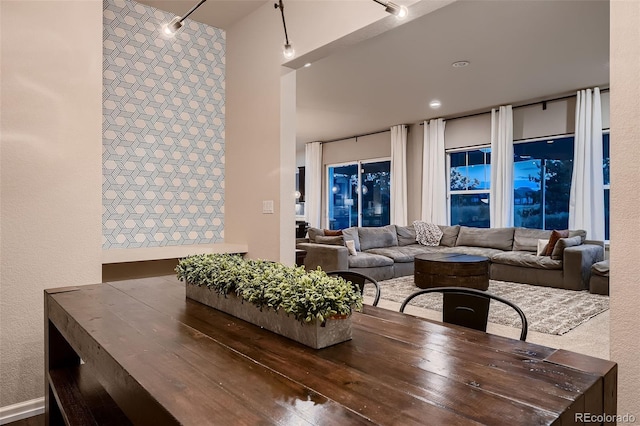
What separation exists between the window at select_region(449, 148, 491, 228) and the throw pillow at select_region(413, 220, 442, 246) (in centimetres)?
76

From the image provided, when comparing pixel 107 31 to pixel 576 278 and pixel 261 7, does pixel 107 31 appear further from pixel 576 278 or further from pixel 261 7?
pixel 576 278

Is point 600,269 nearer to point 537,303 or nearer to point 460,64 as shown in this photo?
point 537,303

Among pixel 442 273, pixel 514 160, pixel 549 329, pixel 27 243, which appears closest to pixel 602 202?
pixel 514 160

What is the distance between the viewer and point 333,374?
93 centimetres

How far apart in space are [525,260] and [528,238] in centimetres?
79

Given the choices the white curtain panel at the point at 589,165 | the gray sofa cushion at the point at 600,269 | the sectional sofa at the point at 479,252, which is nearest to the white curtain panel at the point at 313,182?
the sectional sofa at the point at 479,252

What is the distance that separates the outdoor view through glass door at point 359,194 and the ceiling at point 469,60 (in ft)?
7.12

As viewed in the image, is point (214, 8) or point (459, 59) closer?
point (214, 8)

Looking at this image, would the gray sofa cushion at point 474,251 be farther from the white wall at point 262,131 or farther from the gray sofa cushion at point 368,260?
the white wall at point 262,131

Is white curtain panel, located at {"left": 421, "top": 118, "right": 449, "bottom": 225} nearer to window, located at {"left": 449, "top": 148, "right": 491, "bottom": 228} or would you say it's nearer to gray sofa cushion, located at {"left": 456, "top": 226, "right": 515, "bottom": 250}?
window, located at {"left": 449, "top": 148, "right": 491, "bottom": 228}

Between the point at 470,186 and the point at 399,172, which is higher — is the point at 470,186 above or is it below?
below

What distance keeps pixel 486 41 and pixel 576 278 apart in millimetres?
3313

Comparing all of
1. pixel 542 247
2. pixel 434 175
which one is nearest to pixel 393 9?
pixel 542 247

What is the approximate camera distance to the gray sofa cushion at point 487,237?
671cm
